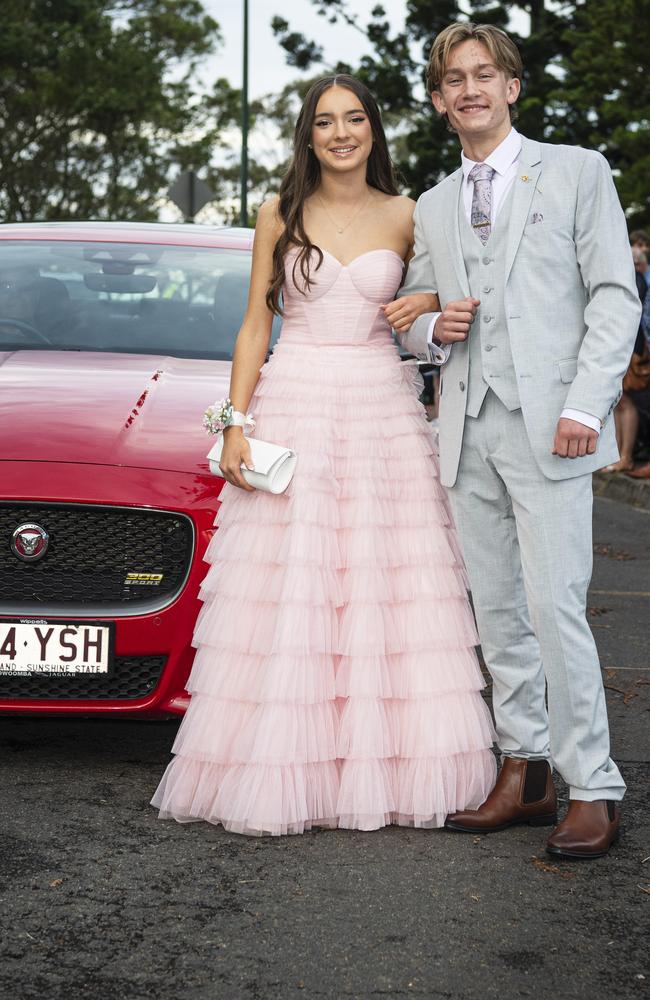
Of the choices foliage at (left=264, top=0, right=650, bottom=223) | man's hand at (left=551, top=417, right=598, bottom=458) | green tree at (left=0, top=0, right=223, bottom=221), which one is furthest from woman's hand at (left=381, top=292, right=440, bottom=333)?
green tree at (left=0, top=0, right=223, bottom=221)

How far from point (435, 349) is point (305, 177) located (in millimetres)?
681

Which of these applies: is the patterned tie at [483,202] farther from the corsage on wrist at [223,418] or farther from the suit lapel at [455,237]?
the corsage on wrist at [223,418]

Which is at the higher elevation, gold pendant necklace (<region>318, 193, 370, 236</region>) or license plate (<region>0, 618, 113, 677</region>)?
gold pendant necklace (<region>318, 193, 370, 236</region>)

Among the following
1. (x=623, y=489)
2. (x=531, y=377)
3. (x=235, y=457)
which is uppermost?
(x=531, y=377)

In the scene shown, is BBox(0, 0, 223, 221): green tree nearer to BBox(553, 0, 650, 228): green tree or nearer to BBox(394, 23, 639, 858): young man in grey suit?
BBox(553, 0, 650, 228): green tree

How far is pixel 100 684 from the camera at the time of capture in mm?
3889

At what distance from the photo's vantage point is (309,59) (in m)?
25.7

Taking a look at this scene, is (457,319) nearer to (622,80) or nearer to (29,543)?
(29,543)

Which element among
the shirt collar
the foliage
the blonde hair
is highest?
the blonde hair

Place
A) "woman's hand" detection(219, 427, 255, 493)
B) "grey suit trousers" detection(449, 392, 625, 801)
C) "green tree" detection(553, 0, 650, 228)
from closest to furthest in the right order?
"grey suit trousers" detection(449, 392, 625, 801) < "woman's hand" detection(219, 427, 255, 493) < "green tree" detection(553, 0, 650, 228)

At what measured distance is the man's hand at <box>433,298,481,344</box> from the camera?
137 inches

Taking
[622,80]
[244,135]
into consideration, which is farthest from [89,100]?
[622,80]

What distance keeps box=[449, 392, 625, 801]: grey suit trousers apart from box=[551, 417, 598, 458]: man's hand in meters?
0.12

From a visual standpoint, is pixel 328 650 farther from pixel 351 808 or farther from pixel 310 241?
pixel 310 241
